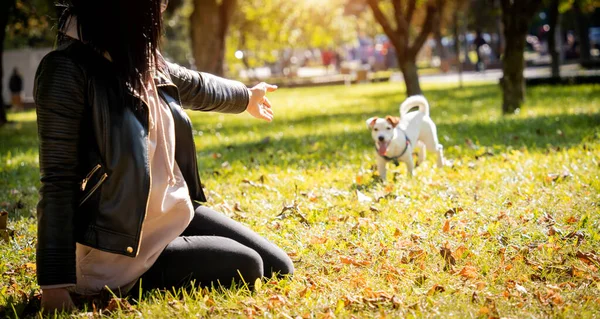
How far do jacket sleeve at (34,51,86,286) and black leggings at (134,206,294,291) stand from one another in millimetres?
583

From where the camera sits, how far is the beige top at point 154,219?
11.3 feet

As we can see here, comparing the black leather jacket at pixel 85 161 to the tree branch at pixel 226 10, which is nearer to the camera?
the black leather jacket at pixel 85 161

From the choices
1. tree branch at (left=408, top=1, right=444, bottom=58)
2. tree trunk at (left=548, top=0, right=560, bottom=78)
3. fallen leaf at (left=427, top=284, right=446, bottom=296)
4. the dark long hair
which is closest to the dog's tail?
fallen leaf at (left=427, top=284, right=446, bottom=296)

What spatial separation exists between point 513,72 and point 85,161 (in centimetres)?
1212

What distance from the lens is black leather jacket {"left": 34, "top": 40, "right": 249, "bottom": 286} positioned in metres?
3.22

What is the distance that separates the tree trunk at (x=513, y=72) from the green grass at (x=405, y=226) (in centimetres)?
297

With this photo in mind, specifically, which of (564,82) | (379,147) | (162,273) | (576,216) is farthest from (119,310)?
(564,82)

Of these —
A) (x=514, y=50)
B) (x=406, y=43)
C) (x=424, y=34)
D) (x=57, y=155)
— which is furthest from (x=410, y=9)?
(x=57, y=155)

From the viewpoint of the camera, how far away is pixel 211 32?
76.8ft

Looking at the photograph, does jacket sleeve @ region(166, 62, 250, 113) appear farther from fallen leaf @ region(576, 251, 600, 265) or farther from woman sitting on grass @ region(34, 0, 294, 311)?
fallen leaf @ region(576, 251, 600, 265)

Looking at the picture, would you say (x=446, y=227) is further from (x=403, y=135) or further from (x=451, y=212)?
(x=403, y=135)

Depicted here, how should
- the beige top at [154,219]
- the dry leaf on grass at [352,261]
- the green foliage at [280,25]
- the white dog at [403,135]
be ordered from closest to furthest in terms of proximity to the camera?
the beige top at [154,219], the dry leaf on grass at [352,261], the white dog at [403,135], the green foliage at [280,25]

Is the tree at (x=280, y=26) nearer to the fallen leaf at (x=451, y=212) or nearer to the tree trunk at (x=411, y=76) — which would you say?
the tree trunk at (x=411, y=76)

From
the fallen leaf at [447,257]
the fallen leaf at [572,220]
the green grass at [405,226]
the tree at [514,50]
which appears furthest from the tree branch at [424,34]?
the fallen leaf at [447,257]
